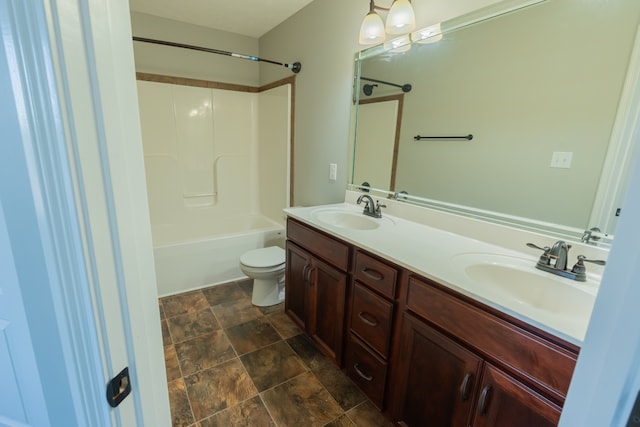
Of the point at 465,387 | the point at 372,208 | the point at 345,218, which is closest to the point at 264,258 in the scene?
the point at 345,218

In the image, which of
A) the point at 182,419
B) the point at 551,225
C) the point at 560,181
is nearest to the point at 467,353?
the point at 551,225

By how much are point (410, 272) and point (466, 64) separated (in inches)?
45.3

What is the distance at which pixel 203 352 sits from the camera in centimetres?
190

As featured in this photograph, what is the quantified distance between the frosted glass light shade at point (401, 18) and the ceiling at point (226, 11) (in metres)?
0.98

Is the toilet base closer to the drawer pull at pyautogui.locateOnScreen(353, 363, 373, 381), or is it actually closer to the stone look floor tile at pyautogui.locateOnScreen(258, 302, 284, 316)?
the stone look floor tile at pyautogui.locateOnScreen(258, 302, 284, 316)

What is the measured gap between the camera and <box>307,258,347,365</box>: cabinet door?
5.38ft

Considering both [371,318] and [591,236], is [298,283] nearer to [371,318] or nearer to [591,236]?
[371,318]

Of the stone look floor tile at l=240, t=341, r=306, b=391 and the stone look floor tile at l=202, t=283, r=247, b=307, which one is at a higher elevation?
the stone look floor tile at l=202, t=283, r=247, b=307

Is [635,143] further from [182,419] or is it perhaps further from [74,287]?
[182,419]

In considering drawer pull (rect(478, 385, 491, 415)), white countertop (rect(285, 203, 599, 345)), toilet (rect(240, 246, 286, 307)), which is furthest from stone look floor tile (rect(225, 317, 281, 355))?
drawer pull (rect(478, 385, 491, 415))

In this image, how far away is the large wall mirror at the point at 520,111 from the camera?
3.66 ft

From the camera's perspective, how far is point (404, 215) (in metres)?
1.89

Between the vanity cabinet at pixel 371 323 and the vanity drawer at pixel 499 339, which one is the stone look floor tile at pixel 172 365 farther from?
the vanity drawer at pixel 499 339

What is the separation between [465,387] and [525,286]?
1.56 ft
